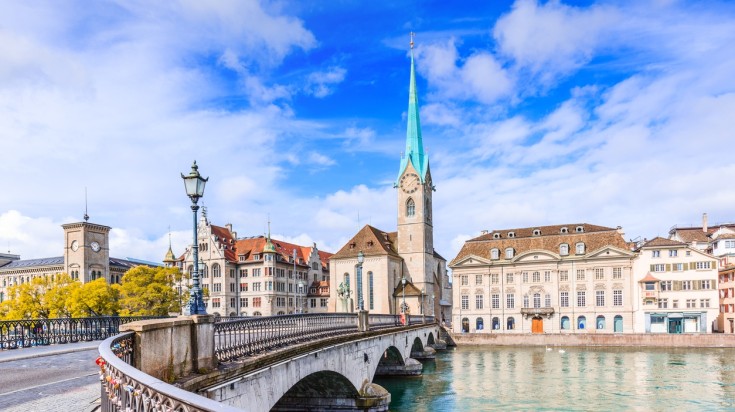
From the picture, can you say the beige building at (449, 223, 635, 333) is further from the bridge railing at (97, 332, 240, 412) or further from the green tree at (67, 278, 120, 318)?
the bridge railing at (97, 332, 240, 412)

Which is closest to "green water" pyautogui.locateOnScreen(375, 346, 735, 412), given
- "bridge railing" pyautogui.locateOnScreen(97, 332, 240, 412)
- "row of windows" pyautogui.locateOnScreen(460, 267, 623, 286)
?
"row of windows" pyautogui.locateOnScreen(460, 267, 623, 286)

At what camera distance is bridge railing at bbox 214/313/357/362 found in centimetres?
1439

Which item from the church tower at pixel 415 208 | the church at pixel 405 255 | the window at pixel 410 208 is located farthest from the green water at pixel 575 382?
the window at pixel 410 208

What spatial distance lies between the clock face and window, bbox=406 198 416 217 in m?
1.50

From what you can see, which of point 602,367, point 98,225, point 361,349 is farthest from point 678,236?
point 98,225

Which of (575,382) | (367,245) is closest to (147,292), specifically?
(367,245)

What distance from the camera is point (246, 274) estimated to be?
273 ft

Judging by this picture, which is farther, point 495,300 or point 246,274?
point 246,274

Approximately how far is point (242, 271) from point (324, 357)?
2492 inches

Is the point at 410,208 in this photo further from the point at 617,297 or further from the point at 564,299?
the point at 617,297

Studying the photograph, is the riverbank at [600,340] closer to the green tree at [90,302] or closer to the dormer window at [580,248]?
the dormer window at [580,248]

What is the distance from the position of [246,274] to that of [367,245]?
18110mm

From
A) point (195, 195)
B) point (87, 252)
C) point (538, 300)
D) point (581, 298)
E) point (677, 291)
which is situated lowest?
point (538, 300)

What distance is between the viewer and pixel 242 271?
83.8 metres
